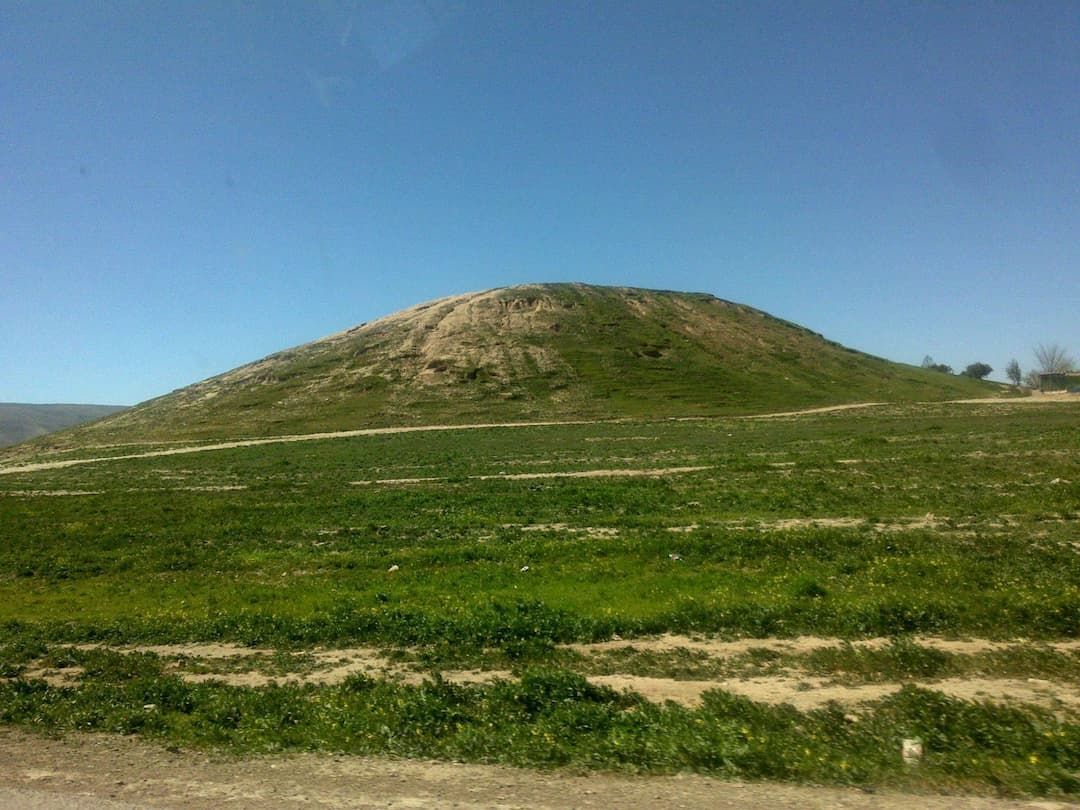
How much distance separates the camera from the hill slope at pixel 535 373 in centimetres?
10238

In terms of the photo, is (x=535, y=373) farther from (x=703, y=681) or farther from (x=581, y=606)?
(x=703, y=681)

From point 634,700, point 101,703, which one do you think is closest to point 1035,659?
point 634,700

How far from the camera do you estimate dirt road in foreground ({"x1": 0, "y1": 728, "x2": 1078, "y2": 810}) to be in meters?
5.72

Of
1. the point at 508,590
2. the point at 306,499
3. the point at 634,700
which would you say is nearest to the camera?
the point at 634,700

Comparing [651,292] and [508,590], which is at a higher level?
[651,292]

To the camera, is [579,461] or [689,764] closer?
[689,764]

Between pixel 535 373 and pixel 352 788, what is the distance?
114m

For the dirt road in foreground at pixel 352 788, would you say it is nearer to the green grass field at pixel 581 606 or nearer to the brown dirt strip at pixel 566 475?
the green grass field at pixel 581 606

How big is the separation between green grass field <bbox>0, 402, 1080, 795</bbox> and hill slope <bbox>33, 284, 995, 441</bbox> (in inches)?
2721

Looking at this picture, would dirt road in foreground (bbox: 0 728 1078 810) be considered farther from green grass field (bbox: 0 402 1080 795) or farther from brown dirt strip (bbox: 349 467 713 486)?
brown dirt strip (bbox: 349 467 713 486)

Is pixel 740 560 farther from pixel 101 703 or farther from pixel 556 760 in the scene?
pixel 101 703

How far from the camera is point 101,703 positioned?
28.5 ft

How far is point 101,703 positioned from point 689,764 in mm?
7506

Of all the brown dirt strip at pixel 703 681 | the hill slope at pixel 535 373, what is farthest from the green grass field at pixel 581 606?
the hill slope at pixel 535 373
